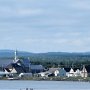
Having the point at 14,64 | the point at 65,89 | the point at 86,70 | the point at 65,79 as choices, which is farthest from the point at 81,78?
the point at 65,89

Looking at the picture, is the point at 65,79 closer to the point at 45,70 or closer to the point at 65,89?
the point at 45,70

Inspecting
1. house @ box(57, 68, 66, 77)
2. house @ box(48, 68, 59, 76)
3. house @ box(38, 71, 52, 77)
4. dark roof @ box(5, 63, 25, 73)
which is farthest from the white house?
dark roof @ box(5, 63, 25, 73)

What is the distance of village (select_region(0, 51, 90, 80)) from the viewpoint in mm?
75375

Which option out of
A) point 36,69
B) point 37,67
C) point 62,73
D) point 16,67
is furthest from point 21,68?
point 62,73

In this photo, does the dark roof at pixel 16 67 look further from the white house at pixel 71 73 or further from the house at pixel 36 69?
the white house at pixel 71 73

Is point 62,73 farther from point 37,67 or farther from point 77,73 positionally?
point 37,67

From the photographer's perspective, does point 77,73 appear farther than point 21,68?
No

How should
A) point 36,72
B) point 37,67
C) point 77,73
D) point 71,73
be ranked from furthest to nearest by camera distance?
point 37,67 → point 36,72 → point 71,73 → point 77,73

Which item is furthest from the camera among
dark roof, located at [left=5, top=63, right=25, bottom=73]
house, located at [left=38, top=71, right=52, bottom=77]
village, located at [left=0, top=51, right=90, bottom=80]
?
dark roof, located at [left=5, top=63, right=25, bottom=73]

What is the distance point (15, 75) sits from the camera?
78.2m

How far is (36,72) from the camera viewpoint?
80.4 meters

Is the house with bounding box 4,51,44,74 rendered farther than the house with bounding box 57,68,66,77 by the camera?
Yes

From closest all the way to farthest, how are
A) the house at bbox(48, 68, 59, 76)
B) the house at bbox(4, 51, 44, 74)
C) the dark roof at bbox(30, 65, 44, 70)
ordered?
the house at bbox(48, 68, 59, 76)
the house at bbox(4, 51, 44, 74)
the dark roof at bbox(30, 65, 44, 70)

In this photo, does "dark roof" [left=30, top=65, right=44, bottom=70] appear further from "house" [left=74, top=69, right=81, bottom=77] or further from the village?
"house" [left=74, top=69, right=81, bottom=77]
